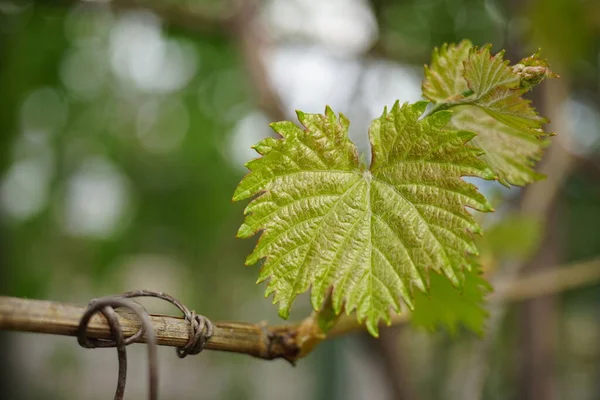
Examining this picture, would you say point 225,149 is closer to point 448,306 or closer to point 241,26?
point 241,26

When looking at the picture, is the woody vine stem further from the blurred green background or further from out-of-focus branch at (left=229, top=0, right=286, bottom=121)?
out-of-focus branch at (left=229, top=0, right=286, bottom=121)

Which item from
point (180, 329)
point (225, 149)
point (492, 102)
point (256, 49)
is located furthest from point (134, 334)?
point (225, 149)

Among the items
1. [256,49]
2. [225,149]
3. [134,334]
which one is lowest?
[134,334]

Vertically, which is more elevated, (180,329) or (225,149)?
(225,149)

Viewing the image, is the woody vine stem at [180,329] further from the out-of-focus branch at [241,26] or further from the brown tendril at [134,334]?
the out-of-focus branch at [241,26]

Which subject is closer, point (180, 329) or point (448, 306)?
point (180, 329)

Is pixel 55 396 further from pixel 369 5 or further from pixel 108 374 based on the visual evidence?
pixel 369 5

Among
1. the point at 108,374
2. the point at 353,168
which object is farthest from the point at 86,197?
the point at 108,374
